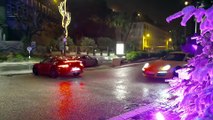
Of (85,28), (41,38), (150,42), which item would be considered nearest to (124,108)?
(41,38)

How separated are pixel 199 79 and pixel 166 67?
12080 millimetres

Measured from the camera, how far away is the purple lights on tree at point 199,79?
5.07 meters

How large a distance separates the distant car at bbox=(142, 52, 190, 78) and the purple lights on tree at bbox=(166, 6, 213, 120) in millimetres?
10864

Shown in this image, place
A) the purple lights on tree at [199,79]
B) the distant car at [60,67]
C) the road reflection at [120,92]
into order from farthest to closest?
the distant car at [60,67] < the road reflection at [120,92] < the purple lights on tree at [199,79]

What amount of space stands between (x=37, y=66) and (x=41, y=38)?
34.8 metres

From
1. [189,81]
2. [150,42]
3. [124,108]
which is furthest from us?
[150,42]

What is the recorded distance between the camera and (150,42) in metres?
97.4

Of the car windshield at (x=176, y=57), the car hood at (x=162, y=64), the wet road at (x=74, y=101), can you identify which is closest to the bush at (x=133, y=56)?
the car windshield at (x=176, y=57)

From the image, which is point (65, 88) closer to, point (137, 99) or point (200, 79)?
point (137, 99)

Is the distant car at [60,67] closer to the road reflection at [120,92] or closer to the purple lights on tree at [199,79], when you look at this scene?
the road reflection at [120,92]

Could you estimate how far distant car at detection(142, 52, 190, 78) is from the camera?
669 inches

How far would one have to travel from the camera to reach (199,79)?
5.09 metres

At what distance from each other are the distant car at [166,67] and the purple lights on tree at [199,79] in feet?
35.6

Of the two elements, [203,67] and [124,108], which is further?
[124,108]
